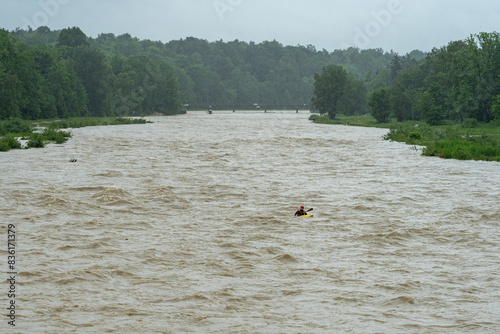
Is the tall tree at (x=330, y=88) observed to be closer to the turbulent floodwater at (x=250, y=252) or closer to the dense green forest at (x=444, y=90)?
the dense green forest at (x=444, y=90)

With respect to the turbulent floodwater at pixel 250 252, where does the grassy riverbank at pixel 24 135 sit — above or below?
above

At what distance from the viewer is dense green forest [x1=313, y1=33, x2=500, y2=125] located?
9075cm

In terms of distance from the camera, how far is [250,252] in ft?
56.5

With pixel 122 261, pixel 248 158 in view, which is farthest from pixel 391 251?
pixel 248 158

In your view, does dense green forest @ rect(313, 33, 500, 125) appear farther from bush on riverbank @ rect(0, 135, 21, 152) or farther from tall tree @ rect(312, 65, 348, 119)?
bush on riverbank @ rect(0, 135, 21, 152)

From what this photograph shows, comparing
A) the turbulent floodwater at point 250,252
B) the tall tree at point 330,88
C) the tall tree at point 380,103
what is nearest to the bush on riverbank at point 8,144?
the turbulent floodwater at point 250,252

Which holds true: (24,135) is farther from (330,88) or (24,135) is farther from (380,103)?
(330,88)

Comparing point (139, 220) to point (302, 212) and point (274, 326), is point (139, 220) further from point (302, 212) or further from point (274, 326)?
point (274, 326)

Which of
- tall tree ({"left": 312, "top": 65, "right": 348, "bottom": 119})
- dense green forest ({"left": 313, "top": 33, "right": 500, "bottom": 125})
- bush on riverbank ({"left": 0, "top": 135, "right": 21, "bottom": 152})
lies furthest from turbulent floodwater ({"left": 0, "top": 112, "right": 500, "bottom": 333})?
tall tree ({"left": 312, "top": 65, "right": 348, "bottom": 119})

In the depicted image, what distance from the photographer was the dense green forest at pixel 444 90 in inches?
3573

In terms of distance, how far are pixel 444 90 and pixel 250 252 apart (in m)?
102

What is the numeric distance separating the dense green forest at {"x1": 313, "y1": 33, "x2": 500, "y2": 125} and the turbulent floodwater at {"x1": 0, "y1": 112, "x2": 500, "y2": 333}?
56.5 m

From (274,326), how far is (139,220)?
11.3 metres

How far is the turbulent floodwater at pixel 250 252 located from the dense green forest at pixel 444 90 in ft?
185
